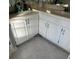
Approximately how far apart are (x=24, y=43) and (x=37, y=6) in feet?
2.62

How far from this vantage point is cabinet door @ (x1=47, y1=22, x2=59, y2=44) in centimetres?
196

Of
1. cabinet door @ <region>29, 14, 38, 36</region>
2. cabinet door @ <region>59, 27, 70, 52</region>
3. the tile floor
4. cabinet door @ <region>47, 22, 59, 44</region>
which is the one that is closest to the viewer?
the tile floor

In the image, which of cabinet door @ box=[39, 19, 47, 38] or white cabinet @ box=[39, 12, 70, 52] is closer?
white cabinet @ box=[39, 12, 70, 52]

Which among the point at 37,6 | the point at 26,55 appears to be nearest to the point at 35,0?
the point at 37,6

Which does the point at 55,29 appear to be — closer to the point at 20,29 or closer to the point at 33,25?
the point at 33,25

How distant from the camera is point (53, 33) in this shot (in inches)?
80.8

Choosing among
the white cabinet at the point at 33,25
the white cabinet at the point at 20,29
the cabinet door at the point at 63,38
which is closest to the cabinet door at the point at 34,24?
the white cabinet at the point at 33,25

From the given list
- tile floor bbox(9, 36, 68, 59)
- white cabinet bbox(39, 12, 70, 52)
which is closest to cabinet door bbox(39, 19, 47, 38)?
white cabinet bbox(39, 12, 70, 52)

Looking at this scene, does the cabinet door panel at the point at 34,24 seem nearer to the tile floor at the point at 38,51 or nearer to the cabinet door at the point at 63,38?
the tile floor at the point at 38,51

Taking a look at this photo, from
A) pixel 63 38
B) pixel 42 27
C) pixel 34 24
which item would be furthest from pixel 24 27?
pixel 63 38

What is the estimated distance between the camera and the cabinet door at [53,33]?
77.1 inches

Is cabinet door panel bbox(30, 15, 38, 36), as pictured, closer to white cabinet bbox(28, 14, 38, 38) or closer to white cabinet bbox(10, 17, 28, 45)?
white cabinet bbox(28, 14, 38, 38)

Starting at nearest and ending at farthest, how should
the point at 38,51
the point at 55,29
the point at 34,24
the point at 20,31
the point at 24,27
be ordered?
the point at 38,51, the point at 20,31, the point at 24,27, the point at 55,29, the point at 34,24
